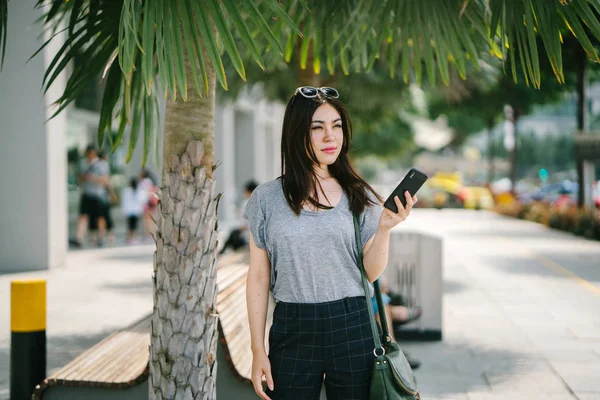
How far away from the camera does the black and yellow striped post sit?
15.4 ft

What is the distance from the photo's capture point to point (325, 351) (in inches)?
103

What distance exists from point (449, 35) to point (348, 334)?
6.45 feet

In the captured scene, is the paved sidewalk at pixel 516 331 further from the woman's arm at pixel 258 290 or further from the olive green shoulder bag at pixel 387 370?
the woman's arm at pixel 258 290

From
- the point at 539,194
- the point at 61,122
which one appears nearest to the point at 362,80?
the point at 61,122

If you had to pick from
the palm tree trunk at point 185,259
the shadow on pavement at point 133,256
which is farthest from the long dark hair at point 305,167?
the shadow on pavement at point 133,256

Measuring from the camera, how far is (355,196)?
270cm

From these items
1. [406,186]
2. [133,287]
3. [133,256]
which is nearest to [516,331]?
[133,287]

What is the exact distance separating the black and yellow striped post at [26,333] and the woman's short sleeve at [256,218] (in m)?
2.43

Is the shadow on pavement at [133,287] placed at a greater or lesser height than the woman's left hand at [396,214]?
lesser

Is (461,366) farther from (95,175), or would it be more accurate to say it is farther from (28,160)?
(95,175)

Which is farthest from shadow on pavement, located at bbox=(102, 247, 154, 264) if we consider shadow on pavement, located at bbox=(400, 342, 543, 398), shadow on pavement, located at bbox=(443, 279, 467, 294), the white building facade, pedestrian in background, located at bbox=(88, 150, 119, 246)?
shadow on pavement, located at bbox=(400, 342, 543, 398)

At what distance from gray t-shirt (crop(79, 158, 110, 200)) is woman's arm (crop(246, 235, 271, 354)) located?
12.1 meters

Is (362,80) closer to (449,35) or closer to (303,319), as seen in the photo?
(449,35)

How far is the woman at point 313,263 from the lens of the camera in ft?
8.61
